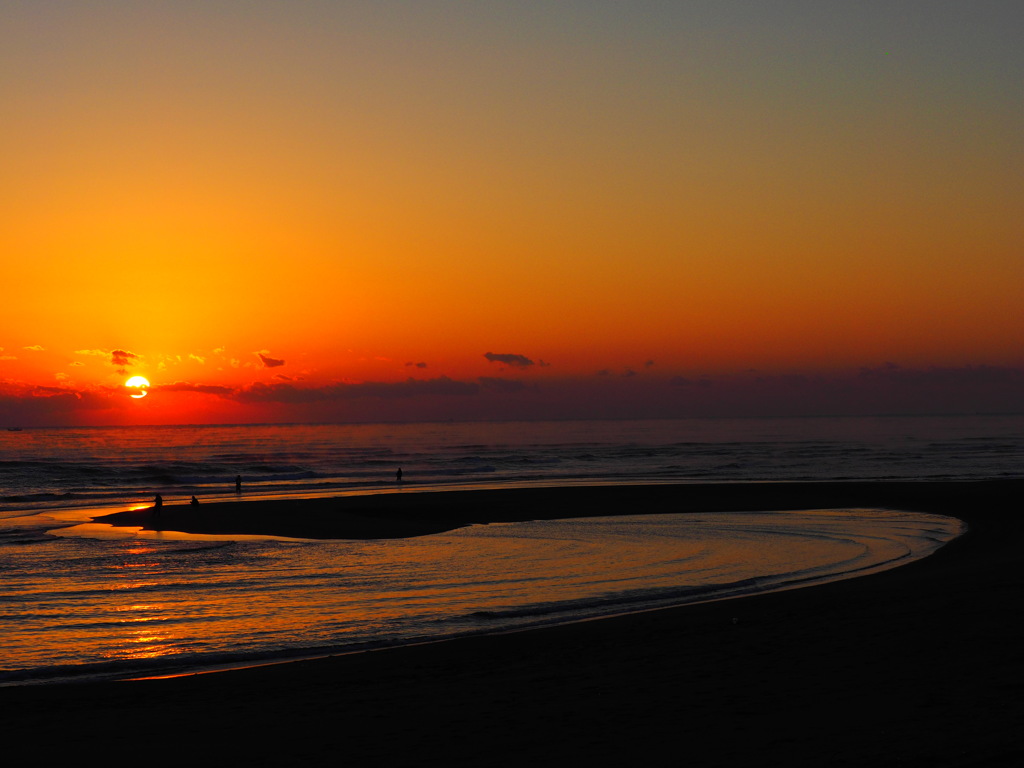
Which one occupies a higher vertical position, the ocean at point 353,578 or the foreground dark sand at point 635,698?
the foreground dark sand at point 635,698

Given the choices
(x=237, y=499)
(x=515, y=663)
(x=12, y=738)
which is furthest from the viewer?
(x=237, y=499)

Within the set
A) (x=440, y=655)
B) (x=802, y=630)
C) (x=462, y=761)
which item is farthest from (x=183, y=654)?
(x=802, y=630)

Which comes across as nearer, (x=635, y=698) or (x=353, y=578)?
(x=635, y=698)

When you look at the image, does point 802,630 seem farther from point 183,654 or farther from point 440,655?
point 183,654

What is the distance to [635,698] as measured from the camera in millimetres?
9633

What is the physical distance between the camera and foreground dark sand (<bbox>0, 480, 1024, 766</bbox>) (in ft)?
26.1

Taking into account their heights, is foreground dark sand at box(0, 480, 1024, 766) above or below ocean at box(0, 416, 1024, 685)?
above

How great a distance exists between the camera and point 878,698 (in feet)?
29.9

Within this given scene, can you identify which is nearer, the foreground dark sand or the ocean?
the foreground dark sand

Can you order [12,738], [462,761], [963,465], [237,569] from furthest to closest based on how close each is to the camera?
[963,465] < [237,569] < [12,738] < [462,761]

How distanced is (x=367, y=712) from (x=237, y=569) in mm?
13564

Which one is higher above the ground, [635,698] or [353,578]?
[635,698]

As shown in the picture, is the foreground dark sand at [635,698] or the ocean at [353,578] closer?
the foreground dark sand at [635,698]

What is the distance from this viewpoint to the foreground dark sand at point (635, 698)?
26.1 feet
